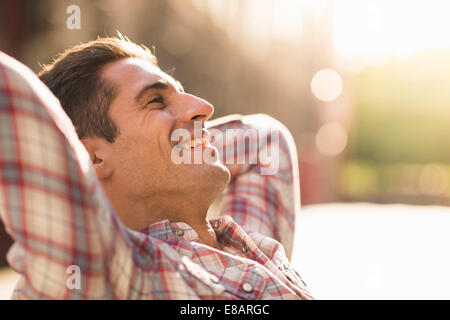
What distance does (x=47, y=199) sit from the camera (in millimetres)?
1232

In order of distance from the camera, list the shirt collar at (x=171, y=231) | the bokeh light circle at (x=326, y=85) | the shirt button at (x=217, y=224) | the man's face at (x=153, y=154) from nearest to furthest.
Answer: the shirt collar at (x=171, y=231)
the man's face at (x=153, y=154)
the shirt button at (x=217, y=224)
the bokeh light circle at (x=326, y=85)

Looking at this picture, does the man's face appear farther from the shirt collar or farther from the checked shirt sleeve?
the checked shirt sleeve

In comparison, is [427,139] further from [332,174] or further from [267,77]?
[267,77]

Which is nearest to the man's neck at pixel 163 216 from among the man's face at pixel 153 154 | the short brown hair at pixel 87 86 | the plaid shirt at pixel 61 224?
the man's face at pixel 153 154

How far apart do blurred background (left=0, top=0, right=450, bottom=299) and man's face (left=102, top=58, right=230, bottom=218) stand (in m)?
1.84

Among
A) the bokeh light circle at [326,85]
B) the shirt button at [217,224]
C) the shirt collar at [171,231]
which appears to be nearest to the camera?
the shirt collar at [171,231]

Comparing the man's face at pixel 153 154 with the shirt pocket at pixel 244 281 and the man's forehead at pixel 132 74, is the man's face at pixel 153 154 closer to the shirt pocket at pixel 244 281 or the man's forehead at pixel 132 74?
the man's forehead at pixel 132 74

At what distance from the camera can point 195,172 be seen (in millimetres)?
2014

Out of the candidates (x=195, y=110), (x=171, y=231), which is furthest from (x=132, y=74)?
(x=171, y=231)

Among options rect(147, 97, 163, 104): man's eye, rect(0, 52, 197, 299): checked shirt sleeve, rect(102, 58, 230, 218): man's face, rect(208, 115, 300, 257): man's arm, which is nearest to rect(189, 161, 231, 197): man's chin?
rect(102, 58, 230, 218): man's face

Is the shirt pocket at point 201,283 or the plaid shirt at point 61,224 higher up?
the plaid shirt at point 61,224

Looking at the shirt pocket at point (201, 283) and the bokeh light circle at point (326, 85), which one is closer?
the shirt pocket at point (201, 283)

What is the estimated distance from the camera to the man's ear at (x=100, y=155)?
201cm
